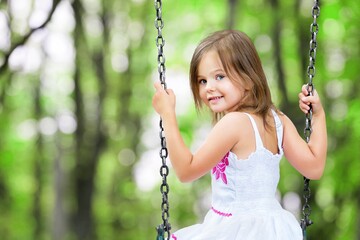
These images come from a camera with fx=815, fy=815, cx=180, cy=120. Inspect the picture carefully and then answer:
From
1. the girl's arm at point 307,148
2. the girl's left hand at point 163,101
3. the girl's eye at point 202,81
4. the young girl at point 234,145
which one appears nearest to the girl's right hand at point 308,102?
the girl's arm at point 307,148

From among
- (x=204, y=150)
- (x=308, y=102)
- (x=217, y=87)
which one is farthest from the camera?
(x=308, y=102)

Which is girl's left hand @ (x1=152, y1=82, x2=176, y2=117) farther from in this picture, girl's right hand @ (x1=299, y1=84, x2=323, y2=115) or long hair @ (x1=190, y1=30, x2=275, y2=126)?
girl's right hand @ (x1=299, y1=84, x2=323, y2=115)

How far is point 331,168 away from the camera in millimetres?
9406

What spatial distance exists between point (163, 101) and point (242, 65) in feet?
1.19

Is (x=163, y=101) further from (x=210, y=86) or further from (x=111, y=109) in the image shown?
(x=111, y=109)

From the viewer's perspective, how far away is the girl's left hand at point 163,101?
11.2ft

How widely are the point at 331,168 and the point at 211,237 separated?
6338 millimetres

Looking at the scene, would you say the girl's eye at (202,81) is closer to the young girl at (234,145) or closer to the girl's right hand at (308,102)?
the young girl at (234,145)

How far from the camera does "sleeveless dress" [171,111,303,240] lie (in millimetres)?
3293

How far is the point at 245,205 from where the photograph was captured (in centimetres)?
333

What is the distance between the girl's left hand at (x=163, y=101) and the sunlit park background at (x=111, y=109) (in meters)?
6.89

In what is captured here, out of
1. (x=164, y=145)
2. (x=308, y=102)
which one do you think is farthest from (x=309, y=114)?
(x=164, y=145)

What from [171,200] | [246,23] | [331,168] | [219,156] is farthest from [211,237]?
[171,200]

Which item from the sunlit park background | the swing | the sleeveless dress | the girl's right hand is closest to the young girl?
the sleeveless dress
